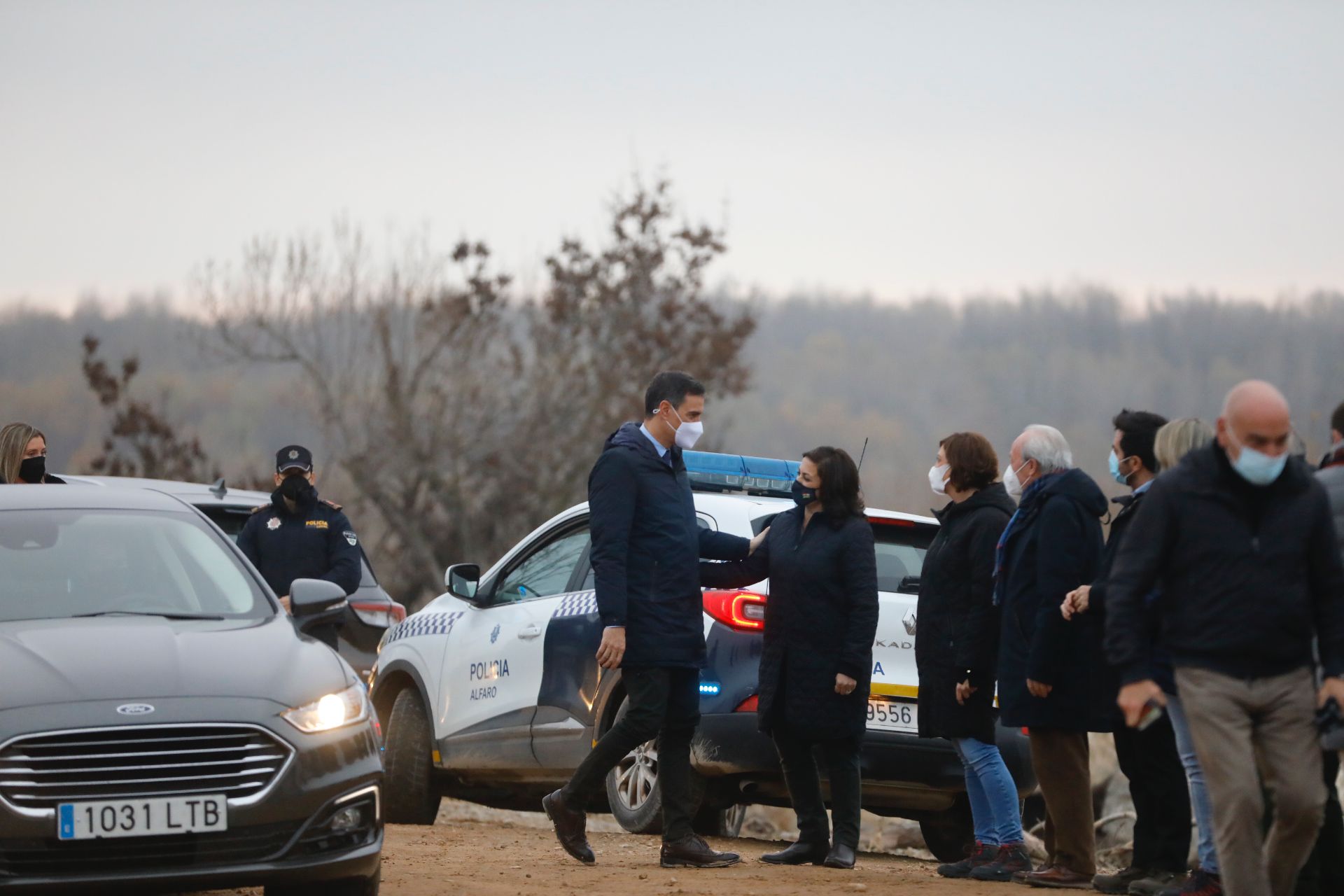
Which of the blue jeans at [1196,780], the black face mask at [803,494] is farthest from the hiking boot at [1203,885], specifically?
the black face mask at [803,494]

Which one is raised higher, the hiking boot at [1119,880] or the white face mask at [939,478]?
the white face mask at [939,478]

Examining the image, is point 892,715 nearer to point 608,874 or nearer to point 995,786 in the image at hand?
point 995,786

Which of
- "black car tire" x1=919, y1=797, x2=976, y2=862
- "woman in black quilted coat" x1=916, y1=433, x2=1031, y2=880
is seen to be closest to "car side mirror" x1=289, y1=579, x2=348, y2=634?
"woman in black quilted coat" x1=916, y1=433, x2=1031, y2=880

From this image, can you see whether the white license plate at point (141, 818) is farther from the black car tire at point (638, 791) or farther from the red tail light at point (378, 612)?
the red tail light at point (378, 612)

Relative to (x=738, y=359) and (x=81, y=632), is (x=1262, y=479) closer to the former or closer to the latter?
(x=81, y=632)

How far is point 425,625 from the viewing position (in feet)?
34.4

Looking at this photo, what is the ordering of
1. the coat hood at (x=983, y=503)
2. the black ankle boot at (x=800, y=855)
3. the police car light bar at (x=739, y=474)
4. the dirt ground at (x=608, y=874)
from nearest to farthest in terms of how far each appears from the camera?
the dirt ground at (x=608, y=874)
the coat hood at (x=983, y=503)
the black ankle boot at (x=800, y=855)
the police car light bar at (x=739, y=474)

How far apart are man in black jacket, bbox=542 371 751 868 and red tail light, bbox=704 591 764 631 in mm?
323

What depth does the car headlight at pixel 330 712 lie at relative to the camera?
5754 mm

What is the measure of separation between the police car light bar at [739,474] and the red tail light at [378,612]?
9.80 feet

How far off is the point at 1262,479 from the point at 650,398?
3.11m

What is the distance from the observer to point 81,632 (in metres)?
6.04

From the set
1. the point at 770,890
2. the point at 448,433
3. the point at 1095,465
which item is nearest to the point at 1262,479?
the point at 770,890

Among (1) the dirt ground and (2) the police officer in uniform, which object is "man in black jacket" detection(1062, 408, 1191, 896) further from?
(2) the police officer in uniform
